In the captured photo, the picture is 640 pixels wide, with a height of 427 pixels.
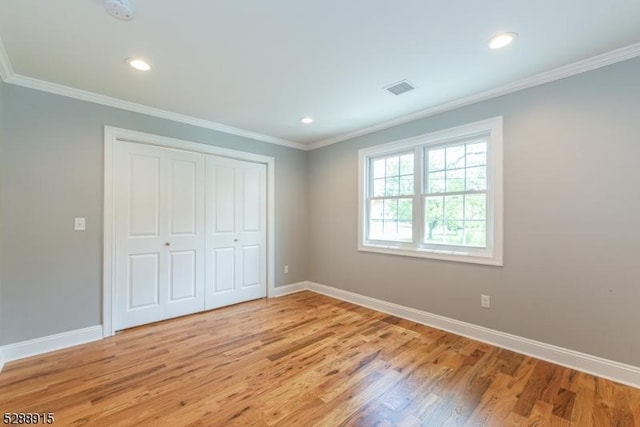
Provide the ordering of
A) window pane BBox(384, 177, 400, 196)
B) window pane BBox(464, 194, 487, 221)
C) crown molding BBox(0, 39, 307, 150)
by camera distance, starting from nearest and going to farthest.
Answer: crown molding BBox(0, 39, 307, 150) < window pane BBox(464, 194, 487, 221) < window pane BBox(384, 177, 400, 196)

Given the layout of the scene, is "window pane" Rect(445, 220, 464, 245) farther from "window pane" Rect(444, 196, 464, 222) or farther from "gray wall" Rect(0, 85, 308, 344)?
"gray wall" Rect(0, 85, 308, 344)

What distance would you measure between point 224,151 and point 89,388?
2.84 m

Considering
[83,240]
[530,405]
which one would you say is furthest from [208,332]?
[530,405]

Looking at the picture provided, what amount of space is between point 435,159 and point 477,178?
55cm

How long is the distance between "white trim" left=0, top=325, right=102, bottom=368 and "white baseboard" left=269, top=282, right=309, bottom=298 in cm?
219

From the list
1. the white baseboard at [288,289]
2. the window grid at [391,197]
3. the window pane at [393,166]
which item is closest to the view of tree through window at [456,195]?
the window grid at [391,197]

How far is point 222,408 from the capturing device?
6.07ft

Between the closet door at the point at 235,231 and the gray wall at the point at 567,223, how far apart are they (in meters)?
2.56

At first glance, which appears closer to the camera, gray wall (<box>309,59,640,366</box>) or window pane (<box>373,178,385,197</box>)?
gray wall (<box>309,59,640,366</box>)

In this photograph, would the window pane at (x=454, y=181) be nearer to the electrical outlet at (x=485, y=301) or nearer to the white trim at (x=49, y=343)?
the electrical outlet at (x=485, y=301)

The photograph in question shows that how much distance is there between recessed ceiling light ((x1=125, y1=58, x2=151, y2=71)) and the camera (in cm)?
223

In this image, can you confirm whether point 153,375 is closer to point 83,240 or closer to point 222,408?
point 222,408

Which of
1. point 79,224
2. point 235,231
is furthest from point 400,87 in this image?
point 79,224

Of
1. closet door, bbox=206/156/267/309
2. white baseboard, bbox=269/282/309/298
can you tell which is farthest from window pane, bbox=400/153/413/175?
white baseboard, bbox=269/282/309/298
